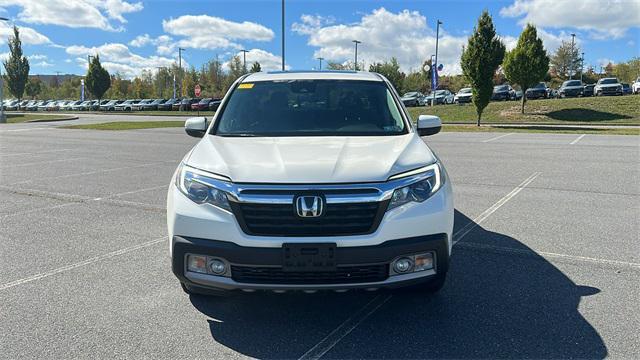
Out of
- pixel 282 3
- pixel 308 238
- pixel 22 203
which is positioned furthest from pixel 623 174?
pixel 282 3

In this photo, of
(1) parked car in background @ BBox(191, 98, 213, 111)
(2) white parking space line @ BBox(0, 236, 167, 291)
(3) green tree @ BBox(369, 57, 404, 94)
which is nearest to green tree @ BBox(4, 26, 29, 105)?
(1) parked car in background @ BBox(191, 98, 213, 111)

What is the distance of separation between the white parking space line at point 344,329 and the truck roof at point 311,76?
2.20 metres

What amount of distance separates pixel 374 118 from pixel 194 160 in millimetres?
1688

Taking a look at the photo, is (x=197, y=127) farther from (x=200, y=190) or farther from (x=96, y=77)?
→ (x=96, y=77)

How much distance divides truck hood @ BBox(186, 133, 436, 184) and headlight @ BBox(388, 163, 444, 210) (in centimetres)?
9

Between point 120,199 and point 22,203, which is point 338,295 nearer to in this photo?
point 120,199

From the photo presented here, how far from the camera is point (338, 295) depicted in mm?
3854

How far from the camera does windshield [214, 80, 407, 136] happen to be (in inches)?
→ 166

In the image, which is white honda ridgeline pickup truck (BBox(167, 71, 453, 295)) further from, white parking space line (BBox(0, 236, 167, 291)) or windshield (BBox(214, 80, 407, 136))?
white parking space line (BBox(0, 236, 167, 291))

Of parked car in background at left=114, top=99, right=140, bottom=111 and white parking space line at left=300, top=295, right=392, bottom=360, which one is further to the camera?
parked car in background at left=114, top=99, right=140, bottom=111

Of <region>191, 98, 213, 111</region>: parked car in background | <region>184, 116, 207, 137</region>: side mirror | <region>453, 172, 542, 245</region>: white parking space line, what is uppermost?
<region>191, 98, 213, 111</region>: parked car in background

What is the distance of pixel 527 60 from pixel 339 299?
2995 centimetres

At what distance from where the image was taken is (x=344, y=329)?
10.8 ft

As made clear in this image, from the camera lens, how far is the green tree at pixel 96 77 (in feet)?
195
